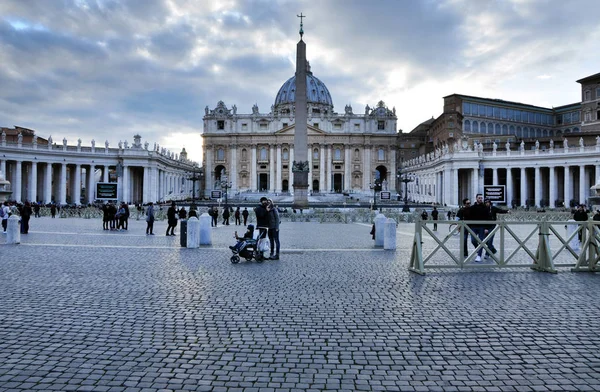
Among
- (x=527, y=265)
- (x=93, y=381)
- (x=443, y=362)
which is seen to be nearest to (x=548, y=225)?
(x=527, y=265)

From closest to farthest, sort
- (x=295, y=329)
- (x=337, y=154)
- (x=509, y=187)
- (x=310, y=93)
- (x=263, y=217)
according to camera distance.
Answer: (x=295, y=329) → (x=263, y=217) → (x=509, y=187) → (x=337, y=154) → (x=310, y=93)

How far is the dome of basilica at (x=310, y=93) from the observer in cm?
11925

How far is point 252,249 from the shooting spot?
504 inches

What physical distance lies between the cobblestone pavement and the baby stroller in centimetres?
116

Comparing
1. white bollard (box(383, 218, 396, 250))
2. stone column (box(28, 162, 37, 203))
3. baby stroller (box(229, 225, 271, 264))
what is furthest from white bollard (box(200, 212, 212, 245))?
stone column (box(28, 162, 37, 203))

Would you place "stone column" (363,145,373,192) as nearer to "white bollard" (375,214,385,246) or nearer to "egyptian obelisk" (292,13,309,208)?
"egyptian obelisk" (292,13,309,208)

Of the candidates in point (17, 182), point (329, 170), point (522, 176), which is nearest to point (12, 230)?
point (17, 182)

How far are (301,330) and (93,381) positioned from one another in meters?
2.66

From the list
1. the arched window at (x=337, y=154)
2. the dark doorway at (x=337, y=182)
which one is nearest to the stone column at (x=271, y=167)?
the arched window at (x=337, y=154)

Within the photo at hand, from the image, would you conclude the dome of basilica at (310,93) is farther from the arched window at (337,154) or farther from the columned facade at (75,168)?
the columned facade at (75,168)

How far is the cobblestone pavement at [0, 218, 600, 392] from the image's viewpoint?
456 centimetres

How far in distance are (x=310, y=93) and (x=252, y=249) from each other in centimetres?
11051

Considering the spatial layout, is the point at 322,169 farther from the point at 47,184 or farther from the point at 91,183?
the point at 47,184

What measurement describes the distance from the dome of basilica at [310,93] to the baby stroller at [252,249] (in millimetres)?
A: 107522
